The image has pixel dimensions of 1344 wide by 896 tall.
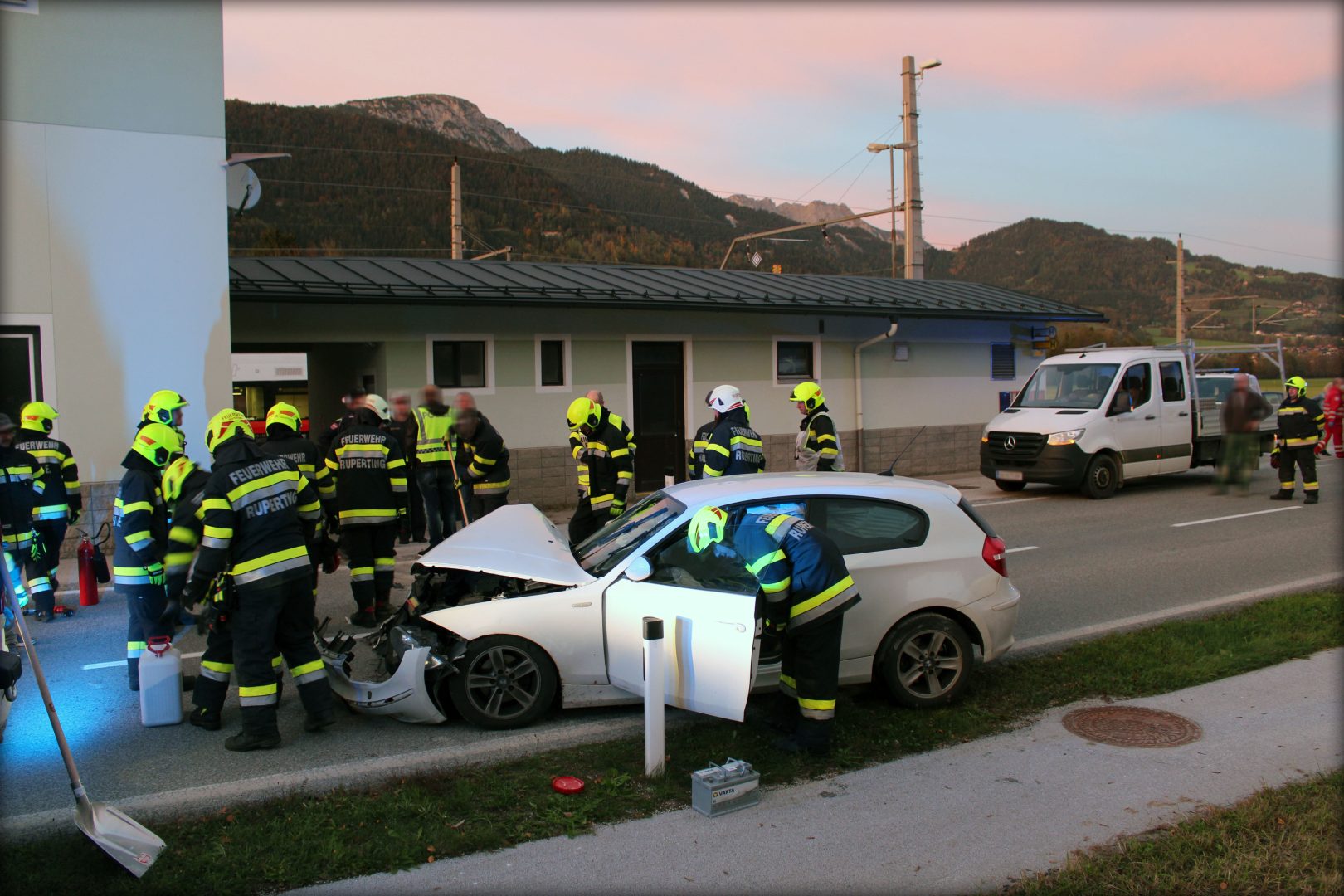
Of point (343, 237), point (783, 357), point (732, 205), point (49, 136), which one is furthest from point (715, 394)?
point (732, 205)

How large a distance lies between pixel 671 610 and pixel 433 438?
22.0ft

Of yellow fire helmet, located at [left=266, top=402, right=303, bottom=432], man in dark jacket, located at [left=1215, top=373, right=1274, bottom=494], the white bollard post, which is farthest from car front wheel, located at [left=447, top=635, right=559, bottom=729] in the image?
man in dark jacket, located at [left=1215, top=373, right=1274, bottom=494]

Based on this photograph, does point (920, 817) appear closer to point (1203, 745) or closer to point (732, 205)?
point (1203, 745)

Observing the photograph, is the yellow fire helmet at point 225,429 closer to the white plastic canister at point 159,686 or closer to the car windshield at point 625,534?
the white plastic canister at point 159,686

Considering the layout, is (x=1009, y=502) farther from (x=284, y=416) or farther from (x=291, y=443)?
(x=284, y=416)

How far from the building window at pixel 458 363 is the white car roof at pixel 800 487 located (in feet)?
31.2

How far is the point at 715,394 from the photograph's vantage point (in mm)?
8352

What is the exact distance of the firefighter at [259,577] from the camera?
17.4 ft

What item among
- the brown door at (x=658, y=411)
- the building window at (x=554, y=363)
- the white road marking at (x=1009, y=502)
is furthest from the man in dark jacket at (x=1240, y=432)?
the brown door at (x=658, y=411)

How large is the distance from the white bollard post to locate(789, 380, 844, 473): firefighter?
476 cm

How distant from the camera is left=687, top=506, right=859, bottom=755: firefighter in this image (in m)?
4.99

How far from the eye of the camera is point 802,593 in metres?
5.01

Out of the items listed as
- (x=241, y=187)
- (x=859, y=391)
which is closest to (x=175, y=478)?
(x=241, y=187)

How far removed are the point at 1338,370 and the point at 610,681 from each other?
166 inches
